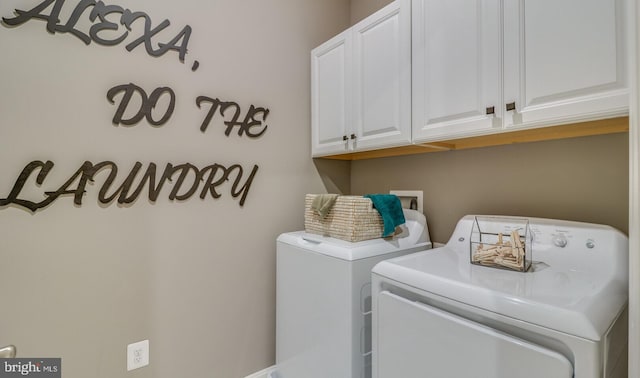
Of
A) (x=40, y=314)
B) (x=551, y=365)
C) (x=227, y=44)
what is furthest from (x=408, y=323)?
(x=227, y=44)

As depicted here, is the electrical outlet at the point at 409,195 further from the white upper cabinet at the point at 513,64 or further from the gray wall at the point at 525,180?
the white upper cabinet at the point at 513,64

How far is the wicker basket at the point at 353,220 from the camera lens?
4.71 ft

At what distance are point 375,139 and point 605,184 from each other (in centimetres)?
97

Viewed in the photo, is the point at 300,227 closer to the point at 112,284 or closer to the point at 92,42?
the point at 112,284

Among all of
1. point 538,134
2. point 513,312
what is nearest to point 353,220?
point 513,312

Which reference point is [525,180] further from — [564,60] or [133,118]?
[133,118]

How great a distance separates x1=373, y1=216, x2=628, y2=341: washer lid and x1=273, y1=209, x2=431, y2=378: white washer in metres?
0.19

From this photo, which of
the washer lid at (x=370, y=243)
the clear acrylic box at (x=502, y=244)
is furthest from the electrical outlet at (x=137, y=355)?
the clear acrylic box at (x=502, y=244)

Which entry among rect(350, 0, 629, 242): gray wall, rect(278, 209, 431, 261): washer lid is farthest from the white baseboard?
rect(350, 0, 629, 242): gray wall

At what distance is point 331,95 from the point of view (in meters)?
1.88

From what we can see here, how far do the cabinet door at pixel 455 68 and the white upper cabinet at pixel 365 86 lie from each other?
0.07 m

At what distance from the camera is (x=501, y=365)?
0.79 metres

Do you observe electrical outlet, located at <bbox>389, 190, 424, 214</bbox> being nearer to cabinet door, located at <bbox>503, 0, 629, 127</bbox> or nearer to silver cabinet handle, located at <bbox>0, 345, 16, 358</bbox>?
cabinet door, located at <bbox>503, 0, 629, 127</bbox>

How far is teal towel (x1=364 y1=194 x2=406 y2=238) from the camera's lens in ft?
4.85
